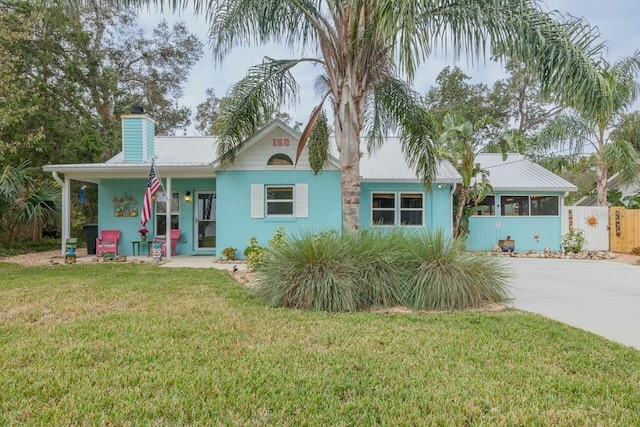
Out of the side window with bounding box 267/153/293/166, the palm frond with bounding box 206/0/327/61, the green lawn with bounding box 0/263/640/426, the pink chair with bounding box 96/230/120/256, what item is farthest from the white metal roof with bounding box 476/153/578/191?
the pink chair with bounding box 96/230/120/256

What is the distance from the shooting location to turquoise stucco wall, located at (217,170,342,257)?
11641 mm

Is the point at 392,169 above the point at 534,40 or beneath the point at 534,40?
beneath

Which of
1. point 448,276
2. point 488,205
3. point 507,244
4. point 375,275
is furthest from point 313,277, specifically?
point 488,205

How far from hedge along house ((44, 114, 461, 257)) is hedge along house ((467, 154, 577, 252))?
286 cm

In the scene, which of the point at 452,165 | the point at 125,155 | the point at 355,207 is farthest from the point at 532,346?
the point at 125,155

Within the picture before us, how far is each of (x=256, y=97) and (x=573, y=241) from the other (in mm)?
12821

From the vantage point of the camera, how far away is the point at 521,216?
14742 mm

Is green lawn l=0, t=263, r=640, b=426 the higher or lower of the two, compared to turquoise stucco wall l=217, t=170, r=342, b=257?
lower

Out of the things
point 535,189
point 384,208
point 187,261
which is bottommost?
point 187,261

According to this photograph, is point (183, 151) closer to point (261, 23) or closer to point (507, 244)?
point (261, 23)

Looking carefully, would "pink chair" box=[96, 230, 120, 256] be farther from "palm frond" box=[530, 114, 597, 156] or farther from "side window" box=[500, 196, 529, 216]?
"palm frond" box=[530, 114, 597, 156]

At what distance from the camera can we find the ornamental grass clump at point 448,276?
565 centimetres

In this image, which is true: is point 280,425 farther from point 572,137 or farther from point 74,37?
point 74,37

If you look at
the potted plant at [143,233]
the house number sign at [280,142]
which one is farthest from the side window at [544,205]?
the potted plant at [143,233]
